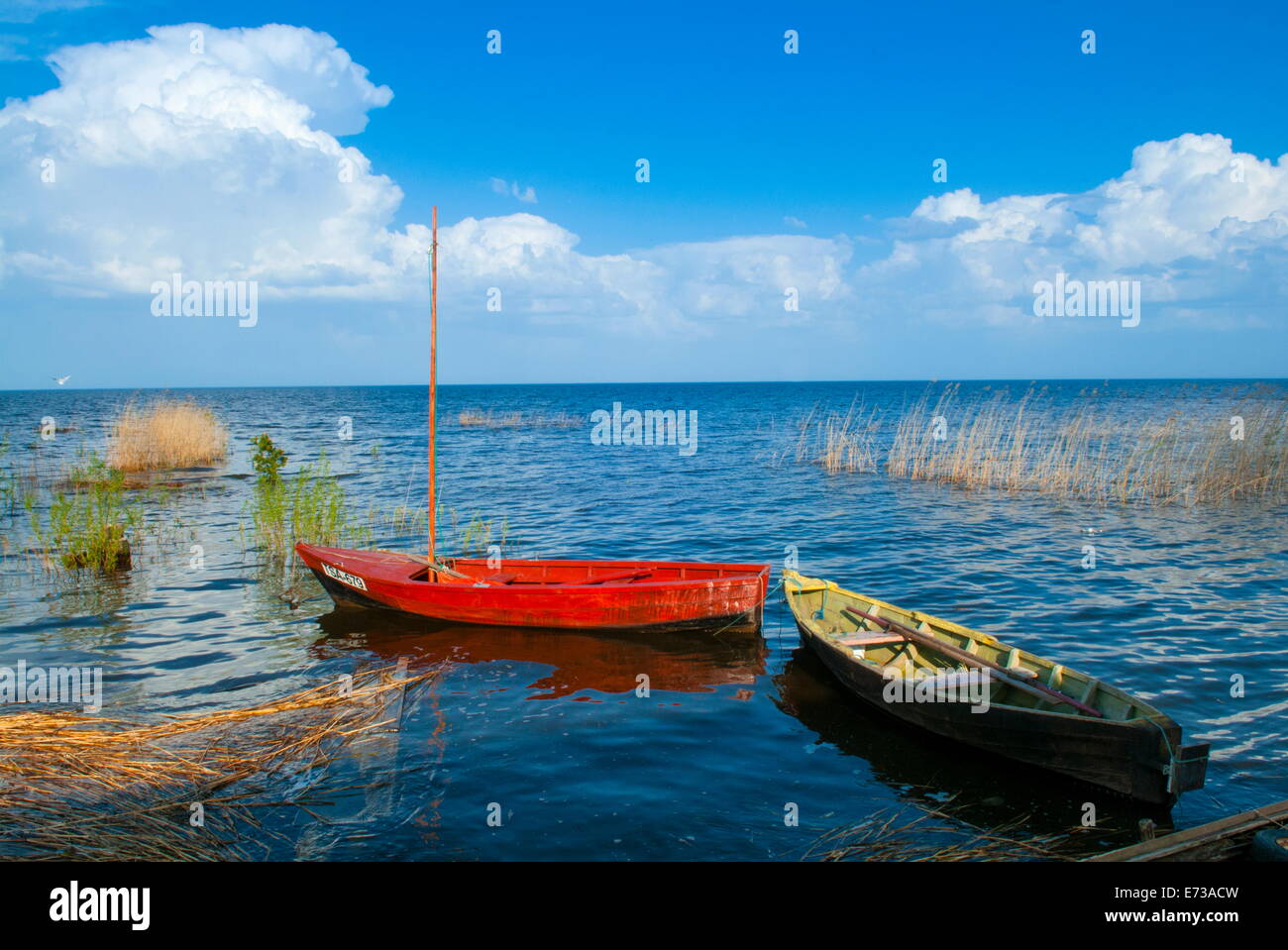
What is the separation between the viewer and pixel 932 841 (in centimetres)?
655

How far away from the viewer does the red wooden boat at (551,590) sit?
37.7ft

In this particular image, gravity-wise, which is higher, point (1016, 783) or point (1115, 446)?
point (1115, 446)

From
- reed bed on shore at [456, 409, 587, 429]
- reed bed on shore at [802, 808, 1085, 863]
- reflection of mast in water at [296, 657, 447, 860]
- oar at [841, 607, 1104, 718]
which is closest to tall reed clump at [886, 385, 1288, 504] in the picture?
oar at [841, 607, 1104, 718]

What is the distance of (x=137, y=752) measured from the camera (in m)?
7.41

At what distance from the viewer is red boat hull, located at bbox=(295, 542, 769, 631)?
1148 centimetres

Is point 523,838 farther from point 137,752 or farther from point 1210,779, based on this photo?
point 1210,779

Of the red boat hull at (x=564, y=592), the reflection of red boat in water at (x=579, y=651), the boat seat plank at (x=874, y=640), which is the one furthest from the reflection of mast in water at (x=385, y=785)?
the boat seat plank at (x=874, y=640)

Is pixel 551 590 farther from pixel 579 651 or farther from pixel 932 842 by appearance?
pixel 932 842

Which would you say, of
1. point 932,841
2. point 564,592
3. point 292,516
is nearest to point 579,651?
point 564,592

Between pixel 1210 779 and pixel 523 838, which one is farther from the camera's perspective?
pixel 1210 779

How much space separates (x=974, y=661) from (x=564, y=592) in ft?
18.4
